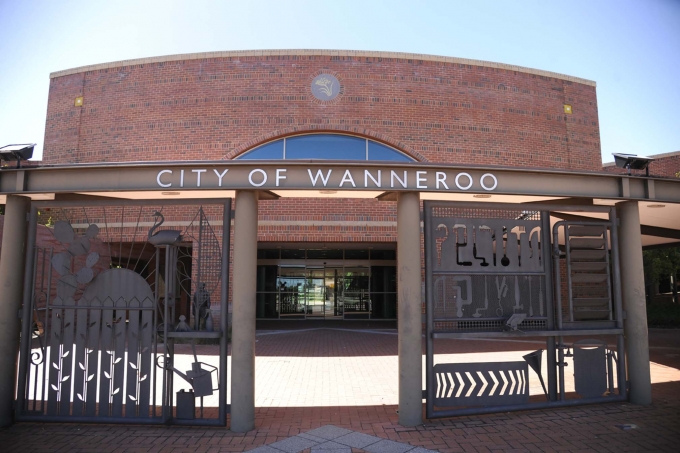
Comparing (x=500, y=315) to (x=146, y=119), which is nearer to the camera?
(x=500, y=315)

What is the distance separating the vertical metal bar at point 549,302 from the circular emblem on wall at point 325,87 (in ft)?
33.8

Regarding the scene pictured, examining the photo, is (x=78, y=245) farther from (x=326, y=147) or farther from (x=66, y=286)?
(x=326, y=147)

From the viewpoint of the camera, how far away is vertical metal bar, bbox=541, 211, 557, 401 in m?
6.16

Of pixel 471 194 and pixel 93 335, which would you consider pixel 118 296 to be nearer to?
pixel 93 335

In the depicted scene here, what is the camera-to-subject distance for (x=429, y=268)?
5902mm

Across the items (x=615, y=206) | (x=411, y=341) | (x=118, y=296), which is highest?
(x=615, y=206)

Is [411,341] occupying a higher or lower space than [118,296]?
lower

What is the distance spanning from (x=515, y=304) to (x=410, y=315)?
5.06ft

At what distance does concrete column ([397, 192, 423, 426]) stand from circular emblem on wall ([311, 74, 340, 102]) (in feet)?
33.6

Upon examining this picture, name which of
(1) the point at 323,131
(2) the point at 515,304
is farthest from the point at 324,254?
(2) the point at 515,304

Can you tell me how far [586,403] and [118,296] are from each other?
6.21 meters

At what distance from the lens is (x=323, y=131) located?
599 inches

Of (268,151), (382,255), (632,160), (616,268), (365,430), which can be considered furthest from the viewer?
(382,255)

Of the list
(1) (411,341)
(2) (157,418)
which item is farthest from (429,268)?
(2) (157,418)
